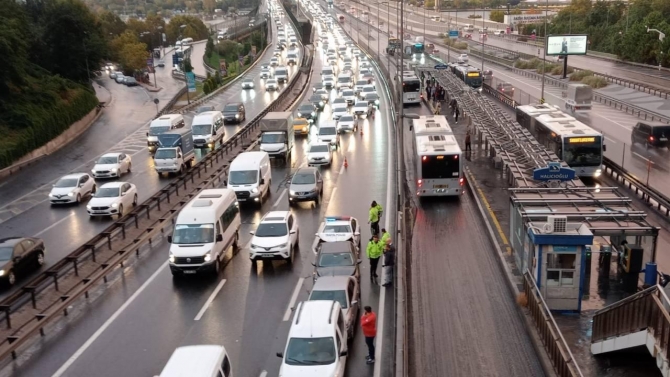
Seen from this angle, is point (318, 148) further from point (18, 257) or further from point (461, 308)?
point (461, 308)

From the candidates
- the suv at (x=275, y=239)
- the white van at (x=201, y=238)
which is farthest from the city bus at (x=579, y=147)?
the white van at (x=201, y=238)

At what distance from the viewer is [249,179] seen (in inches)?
1209

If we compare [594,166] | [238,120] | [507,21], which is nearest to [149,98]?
[238,120]

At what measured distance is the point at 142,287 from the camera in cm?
2131

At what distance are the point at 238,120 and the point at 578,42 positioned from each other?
39.4m

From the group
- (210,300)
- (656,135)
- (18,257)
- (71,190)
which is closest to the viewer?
(210,300)

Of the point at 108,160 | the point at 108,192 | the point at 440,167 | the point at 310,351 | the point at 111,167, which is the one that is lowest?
the point at 111,167

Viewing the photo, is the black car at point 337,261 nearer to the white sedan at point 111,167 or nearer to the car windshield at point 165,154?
the car windshield at point 165,154

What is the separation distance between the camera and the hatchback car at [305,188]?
3017 centimetres

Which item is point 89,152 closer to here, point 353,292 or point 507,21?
point 353,292

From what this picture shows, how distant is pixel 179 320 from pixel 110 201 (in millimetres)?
13058

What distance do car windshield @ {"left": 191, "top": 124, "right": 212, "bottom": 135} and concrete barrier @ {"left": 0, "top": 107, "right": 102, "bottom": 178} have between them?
10928 mm

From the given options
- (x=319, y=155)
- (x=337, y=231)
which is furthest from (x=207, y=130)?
(x=337, y=231)

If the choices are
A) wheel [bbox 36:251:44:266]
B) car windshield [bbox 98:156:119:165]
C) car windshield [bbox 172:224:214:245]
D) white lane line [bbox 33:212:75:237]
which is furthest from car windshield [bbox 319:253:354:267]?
car windshield [bbox 98:156:119:165]
